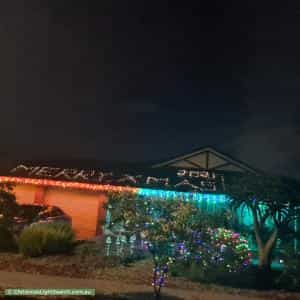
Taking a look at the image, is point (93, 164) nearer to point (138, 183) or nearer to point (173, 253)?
point (138, 183)

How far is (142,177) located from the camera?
21938 millimetres

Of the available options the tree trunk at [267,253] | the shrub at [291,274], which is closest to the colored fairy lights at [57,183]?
the tree trunk at [267,253]

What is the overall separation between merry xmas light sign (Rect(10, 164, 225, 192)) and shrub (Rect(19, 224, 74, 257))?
17.8 ft

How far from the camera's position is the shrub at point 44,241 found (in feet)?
46.6

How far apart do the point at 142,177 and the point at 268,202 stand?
30.2ft

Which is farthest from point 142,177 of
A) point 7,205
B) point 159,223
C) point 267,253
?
point 159,223

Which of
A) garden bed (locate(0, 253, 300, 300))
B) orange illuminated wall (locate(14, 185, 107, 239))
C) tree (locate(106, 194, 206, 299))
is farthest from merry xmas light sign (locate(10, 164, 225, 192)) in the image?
tree (locate(106, 194, 206, 299))

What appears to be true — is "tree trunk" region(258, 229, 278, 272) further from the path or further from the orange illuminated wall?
the orange illuminated wall

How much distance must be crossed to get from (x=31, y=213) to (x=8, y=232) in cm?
291

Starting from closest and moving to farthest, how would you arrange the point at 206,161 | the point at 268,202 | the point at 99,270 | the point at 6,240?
1. the point at 99,270
2. the point at 268,202
3. the point at 6,240
4. the point at 206,161

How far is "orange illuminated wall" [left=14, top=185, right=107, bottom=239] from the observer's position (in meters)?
21.0

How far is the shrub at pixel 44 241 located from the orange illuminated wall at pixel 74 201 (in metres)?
5.57

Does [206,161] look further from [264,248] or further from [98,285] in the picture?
[98,285]

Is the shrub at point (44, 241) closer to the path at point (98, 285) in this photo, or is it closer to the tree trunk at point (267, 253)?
the path at point (98, 285)
